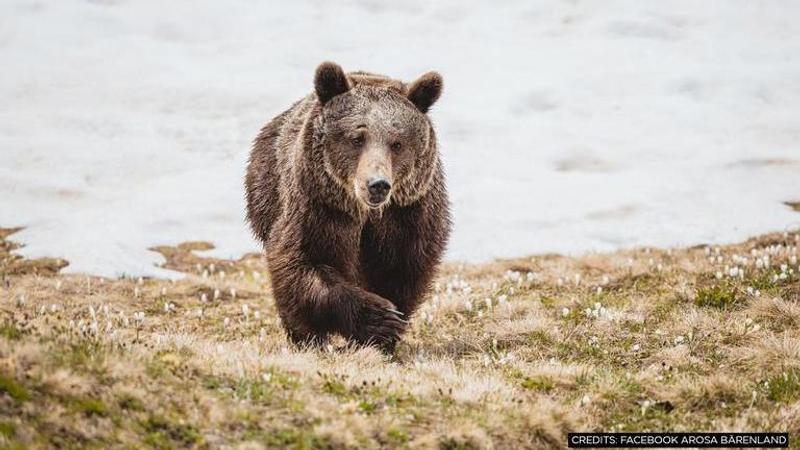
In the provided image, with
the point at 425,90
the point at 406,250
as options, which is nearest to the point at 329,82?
the point at 425,90

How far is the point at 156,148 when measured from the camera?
24844 mm

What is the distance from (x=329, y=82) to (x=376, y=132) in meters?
0.82

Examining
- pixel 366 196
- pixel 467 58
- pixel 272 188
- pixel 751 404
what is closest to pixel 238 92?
pixel 467 58

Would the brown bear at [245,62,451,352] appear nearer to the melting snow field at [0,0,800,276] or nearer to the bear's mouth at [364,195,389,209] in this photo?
the bear's mouth at [364,195,389,209]

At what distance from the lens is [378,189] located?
719 cm

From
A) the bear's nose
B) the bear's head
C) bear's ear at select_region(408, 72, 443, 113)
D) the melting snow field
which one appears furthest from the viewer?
the melting snow field

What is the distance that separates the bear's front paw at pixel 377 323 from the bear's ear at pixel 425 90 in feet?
6.57

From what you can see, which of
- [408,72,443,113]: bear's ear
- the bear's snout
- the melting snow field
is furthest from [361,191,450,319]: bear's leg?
the melting snow field

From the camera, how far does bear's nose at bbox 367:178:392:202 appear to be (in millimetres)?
7172

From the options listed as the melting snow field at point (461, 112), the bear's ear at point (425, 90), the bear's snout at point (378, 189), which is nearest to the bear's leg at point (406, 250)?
the bear's ear at point (425, 90)

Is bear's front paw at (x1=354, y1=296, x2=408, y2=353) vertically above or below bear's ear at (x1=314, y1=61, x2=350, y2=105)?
below

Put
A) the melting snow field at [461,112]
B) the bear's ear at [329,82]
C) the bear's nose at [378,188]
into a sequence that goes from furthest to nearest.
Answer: the melting snow field at [461,112]
the bear's ear at [329,82]
the bear's nose at [378,188]

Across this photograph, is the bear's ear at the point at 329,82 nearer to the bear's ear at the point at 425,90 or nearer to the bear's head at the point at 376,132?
the bear's head at the point at 376,132

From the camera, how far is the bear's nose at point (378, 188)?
717 cm
